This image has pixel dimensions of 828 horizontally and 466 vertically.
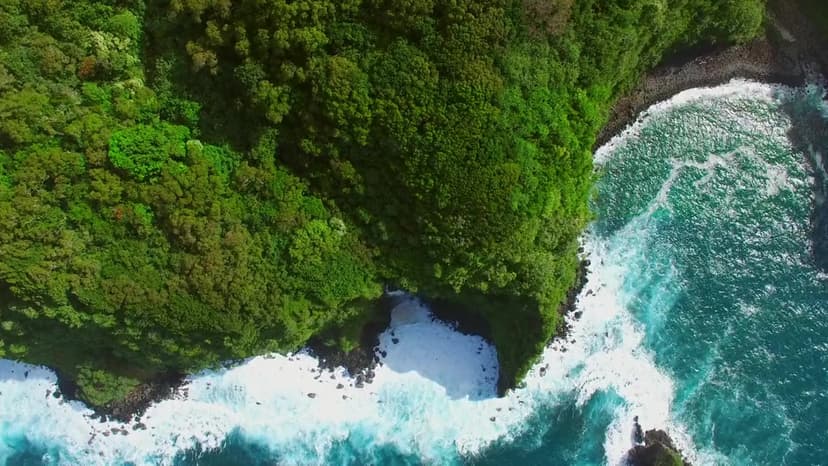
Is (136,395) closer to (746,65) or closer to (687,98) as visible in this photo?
(687,98)

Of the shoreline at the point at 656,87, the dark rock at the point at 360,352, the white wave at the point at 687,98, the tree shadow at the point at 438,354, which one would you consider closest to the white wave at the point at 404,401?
the tree shadow at the point at 438,354

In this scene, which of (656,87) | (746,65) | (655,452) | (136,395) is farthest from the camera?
(746,65)

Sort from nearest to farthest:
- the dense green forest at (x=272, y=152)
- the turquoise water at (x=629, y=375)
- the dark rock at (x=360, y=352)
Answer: the dense green forest at (x=272, y=152), the dark rock at (x=360, y=352), the turquoise water at (x=629, y=375)

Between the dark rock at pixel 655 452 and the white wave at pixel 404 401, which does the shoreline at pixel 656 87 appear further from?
the dark rock at pixel 655 452

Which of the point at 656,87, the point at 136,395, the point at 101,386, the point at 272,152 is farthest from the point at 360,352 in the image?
the point at 656,87

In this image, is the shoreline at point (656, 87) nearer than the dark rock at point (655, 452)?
No

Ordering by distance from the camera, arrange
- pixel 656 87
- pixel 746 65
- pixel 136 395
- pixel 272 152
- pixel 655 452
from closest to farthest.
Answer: pixel 272 152 → pixel 655 452 → pixel 136 395 → pixel 656 87 → pixel 746 65

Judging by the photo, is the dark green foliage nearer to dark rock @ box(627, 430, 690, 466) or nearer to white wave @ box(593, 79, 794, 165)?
dark rock @ box(627, 430, 690, 466)
